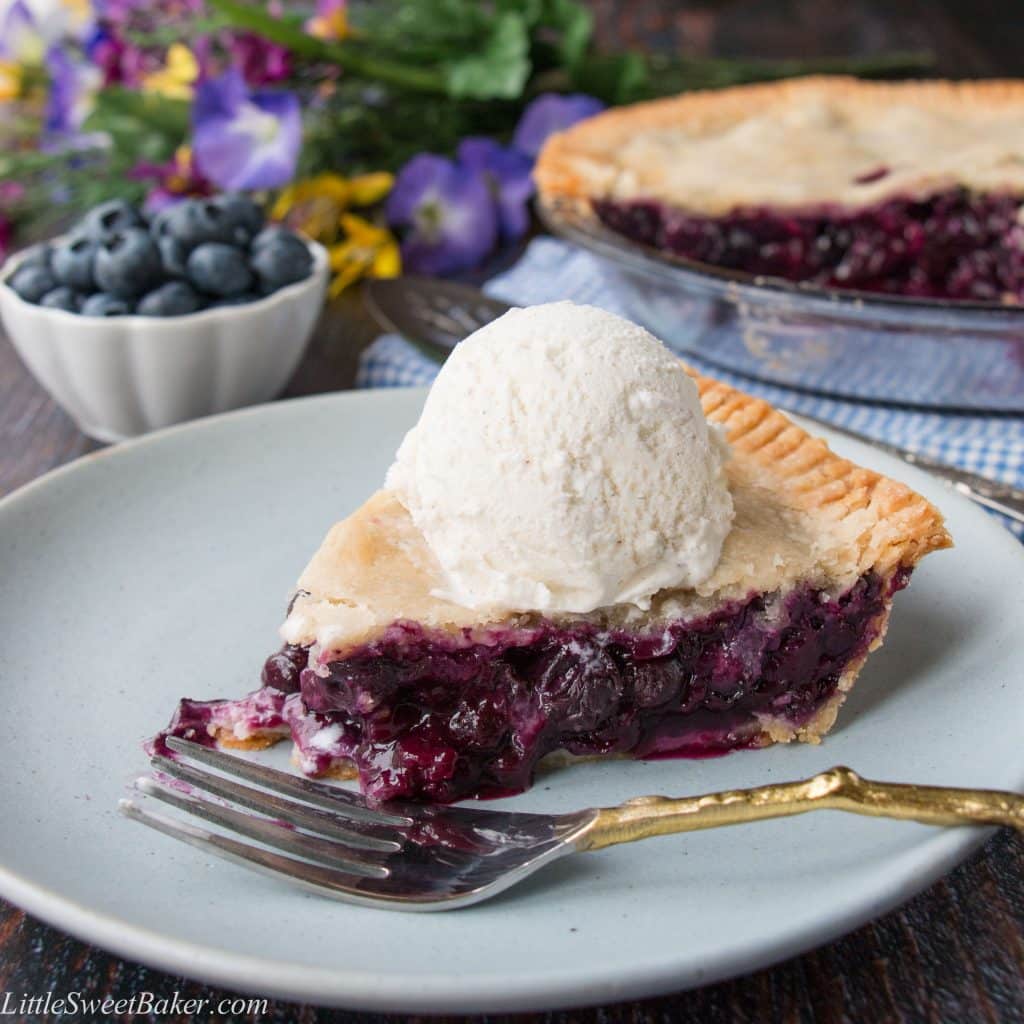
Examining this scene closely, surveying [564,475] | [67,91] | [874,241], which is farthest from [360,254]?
[564,475]

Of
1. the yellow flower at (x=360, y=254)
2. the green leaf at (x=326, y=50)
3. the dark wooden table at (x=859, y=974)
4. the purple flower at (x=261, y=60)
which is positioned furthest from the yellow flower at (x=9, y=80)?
the dark wooden table at (x=859, y=974)

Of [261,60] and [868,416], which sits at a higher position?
[261,60]

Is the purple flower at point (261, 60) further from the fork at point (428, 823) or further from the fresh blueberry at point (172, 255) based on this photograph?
the fork at point (428, 823)

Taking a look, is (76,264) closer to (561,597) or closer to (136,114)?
(136,114)

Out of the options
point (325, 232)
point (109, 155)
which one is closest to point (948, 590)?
point (325, 232)

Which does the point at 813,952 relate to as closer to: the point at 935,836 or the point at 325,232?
the point at 935,836

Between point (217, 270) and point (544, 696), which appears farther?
point (217, 270)

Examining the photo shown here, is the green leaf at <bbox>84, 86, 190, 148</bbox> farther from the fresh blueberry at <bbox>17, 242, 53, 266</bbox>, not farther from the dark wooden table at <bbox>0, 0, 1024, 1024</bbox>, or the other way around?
the dark wooden table at <bbox>0, 0, 1024, 1024</bbox>
